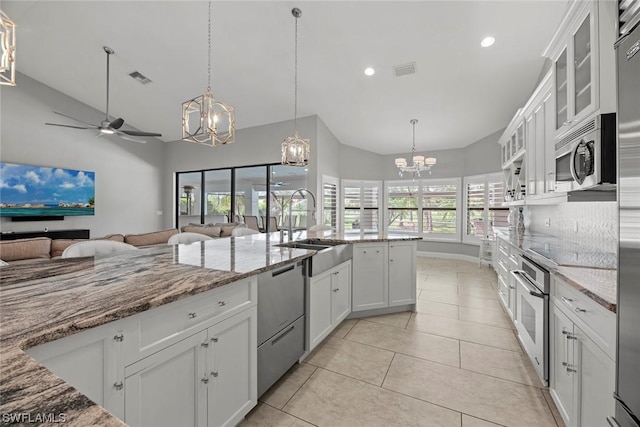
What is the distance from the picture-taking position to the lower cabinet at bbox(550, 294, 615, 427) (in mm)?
1145

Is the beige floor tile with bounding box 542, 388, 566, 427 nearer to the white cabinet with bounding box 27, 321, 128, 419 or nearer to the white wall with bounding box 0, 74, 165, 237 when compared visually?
the white cabinet with bounding box 27, 321, 128, 419

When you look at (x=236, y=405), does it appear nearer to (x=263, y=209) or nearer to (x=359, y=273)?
(x=359, y=273)

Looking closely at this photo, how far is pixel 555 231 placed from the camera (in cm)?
328

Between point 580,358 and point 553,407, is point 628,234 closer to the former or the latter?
point 580,358

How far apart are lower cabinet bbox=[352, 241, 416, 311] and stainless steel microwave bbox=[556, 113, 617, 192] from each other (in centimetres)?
175

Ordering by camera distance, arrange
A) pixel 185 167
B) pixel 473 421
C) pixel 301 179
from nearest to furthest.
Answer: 1. pixel 473 421
2. pixel 301 179
3. pixel 185 167

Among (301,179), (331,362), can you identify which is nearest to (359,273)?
(331,362)

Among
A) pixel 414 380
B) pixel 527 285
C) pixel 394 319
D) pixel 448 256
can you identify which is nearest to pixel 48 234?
pixel 394 319

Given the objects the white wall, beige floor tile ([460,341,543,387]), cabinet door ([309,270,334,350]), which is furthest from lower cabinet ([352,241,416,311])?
the white wall

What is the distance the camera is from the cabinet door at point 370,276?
10.2 feet

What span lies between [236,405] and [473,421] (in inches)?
56.0

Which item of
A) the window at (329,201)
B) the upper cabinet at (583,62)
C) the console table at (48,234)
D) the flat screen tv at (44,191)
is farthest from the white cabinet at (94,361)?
the flat screen tv at (44,191)

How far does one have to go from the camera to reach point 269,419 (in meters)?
1.65

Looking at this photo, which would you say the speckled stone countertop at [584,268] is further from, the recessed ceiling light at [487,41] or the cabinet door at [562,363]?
the recessed ceiling light at [487,41]
